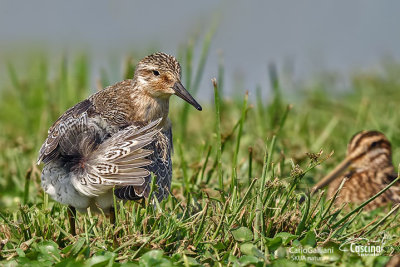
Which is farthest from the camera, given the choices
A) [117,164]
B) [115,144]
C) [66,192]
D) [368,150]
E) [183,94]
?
[368,150]

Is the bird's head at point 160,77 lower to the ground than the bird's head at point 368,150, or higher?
higher

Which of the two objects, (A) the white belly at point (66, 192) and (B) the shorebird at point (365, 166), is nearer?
(A) the white belly at point (66, 192)

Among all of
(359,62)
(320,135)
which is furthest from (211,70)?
(320,135)

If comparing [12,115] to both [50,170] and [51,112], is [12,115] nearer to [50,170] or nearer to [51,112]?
[51,112]

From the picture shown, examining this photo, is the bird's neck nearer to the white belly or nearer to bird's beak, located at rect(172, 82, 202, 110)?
bird's beak, located at rect(172, 82, 202, 110)

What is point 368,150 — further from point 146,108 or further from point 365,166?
point 146,108

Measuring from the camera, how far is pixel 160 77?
17.8ft

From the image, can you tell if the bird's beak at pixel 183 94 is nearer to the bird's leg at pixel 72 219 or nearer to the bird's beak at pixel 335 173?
the bird's leg at pixel 72 219

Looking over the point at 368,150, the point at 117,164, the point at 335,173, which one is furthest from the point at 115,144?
the point at 368,150

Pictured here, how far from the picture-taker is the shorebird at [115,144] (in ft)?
15.3

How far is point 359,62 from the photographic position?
38.4 feet

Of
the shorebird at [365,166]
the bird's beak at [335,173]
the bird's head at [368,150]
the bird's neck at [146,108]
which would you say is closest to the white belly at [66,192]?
the bird's neck at [146,108]

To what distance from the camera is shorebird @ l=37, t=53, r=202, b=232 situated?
4.65m

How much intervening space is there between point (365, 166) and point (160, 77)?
2882 millimetres
